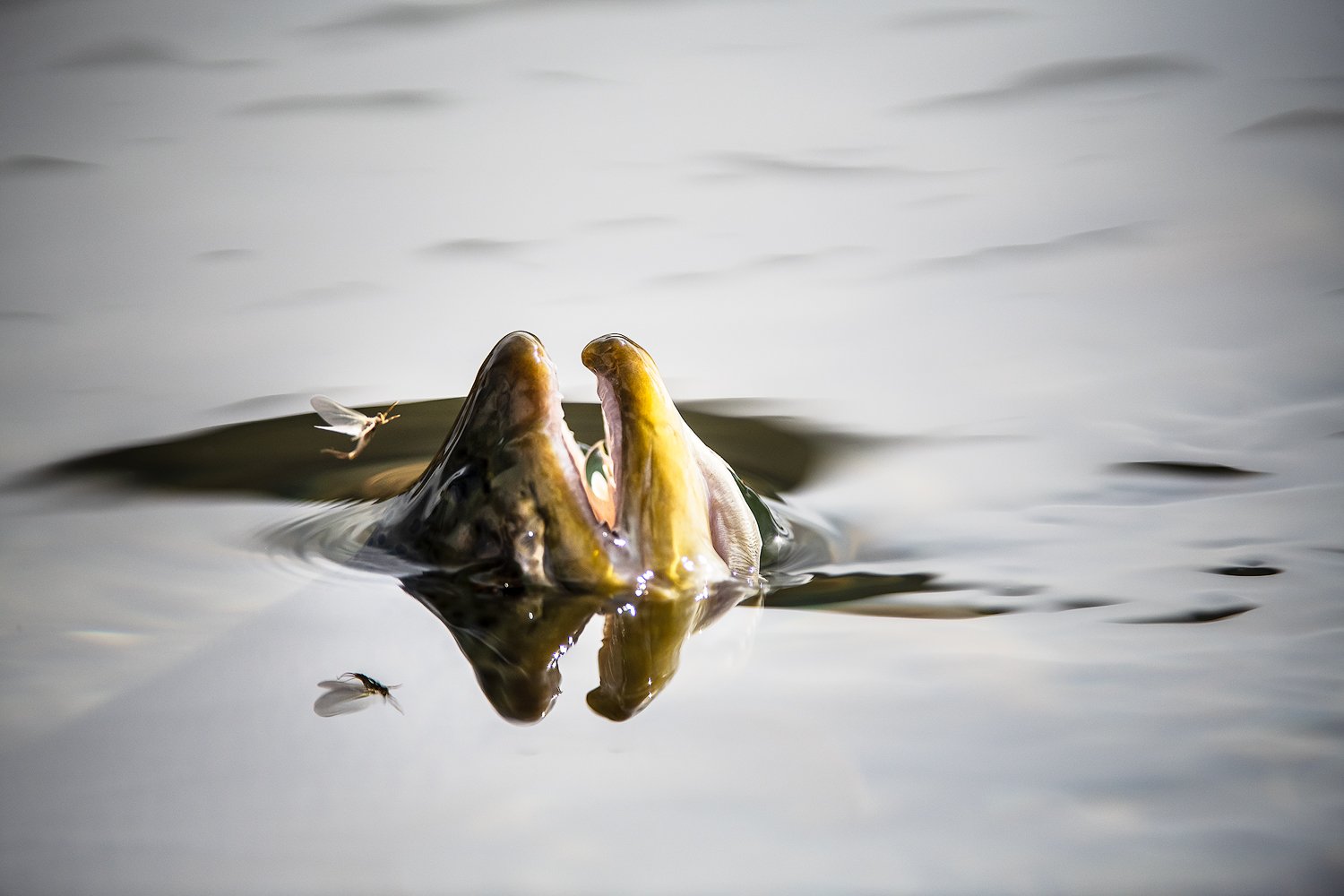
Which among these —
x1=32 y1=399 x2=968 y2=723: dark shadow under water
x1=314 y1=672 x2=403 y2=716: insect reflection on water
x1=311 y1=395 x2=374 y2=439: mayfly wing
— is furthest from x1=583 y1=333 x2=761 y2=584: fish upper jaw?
x1=311 y1=395 x2=374 y2=439: mayfly wing

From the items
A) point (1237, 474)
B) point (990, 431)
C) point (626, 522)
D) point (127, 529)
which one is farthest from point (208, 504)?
point (1237, 474)

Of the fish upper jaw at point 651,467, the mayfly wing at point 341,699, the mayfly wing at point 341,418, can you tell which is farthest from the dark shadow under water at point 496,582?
the mayfly wing at point 341,418

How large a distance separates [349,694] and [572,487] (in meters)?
0.69

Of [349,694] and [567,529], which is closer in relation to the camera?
[349,694]

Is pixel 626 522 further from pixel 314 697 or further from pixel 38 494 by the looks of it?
pixel 38 494

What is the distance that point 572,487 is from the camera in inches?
124

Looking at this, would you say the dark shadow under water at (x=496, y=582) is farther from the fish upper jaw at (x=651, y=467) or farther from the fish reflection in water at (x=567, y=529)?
the fish upper jaw at (x=651, y=467)

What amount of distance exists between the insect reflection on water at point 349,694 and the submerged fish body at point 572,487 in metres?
0.42

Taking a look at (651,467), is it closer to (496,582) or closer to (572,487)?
(572,487)

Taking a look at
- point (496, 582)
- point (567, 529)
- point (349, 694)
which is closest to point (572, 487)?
point (567, 529)

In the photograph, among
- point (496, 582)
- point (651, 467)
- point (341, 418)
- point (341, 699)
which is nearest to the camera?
point (341, 699)

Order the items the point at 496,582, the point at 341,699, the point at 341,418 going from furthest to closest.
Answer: the point at 341,418, the point at 496,582, the point at 341,699

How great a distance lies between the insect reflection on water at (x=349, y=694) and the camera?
2.92m

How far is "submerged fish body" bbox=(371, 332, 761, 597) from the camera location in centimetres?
312
